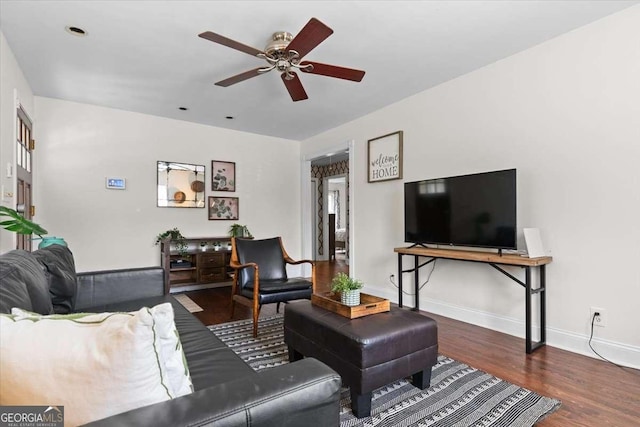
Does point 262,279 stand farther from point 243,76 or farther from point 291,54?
point 291,54

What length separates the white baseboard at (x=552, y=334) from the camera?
2.40 metres

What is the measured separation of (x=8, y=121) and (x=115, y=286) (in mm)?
1874

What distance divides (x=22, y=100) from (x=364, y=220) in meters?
4.14

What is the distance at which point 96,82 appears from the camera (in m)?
3.64

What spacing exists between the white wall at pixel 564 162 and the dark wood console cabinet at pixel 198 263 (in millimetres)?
3054

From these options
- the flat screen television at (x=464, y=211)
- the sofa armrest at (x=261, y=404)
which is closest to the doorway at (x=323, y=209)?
the flat screen television at (x=464, y=211)

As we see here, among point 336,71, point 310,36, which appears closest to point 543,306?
point 336,71

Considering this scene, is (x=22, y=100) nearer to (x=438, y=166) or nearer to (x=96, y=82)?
(x=96, y=82)

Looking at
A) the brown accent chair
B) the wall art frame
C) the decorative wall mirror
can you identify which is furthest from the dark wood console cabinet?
the brown accent chair

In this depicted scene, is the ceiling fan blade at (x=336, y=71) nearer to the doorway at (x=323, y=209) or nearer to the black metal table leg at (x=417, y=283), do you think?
the black metal table leg at (x=417, y=283)

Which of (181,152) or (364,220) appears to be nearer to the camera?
(364,220)

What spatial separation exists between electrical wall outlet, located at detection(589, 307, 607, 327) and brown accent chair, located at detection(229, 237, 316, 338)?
232cm

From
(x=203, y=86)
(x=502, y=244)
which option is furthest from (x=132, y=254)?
(x=502, y=244)
